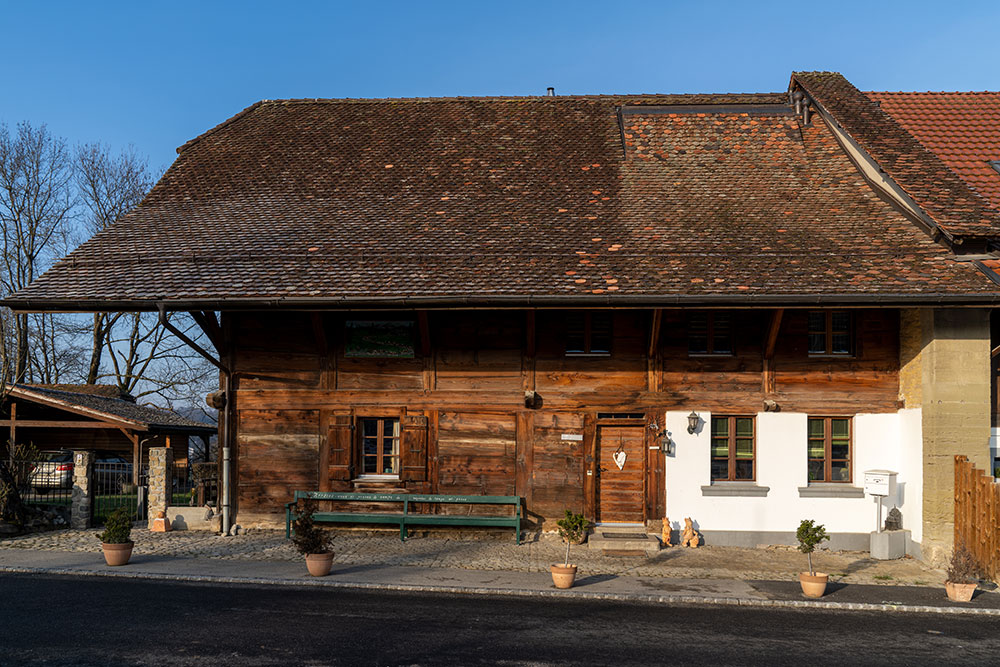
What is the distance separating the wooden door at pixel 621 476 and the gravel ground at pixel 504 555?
979 mm

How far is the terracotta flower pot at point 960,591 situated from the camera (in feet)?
35.9

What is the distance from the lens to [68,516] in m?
16.5

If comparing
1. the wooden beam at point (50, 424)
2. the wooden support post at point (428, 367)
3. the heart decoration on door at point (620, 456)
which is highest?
the wooden support post at point (428, 367)

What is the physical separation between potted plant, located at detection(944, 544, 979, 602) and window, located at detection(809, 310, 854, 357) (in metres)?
4.65

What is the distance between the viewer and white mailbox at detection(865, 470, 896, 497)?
13.8 meters

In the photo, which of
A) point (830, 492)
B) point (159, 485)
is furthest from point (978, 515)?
point (159, 485)

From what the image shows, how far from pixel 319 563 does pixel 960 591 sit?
8.66m

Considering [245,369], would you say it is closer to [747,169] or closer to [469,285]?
[469,285]

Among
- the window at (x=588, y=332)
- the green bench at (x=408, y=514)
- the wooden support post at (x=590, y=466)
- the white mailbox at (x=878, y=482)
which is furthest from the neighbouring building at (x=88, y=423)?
the white mailbox at (x=878, y=482)

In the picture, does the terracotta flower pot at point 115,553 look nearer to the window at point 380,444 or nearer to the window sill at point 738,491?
the window at point 380,444

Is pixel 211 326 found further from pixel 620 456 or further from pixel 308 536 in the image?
pixel 620 456

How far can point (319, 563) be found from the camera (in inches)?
465

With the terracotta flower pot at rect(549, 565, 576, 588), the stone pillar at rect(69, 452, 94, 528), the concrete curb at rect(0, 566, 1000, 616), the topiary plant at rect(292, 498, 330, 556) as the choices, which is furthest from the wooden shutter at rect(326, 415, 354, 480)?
the terracotta flower pot at rect(549, 565, 576, 588)

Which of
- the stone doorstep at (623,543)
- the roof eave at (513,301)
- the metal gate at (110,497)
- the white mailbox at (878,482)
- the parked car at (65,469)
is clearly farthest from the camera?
the parked car at (65,469)
